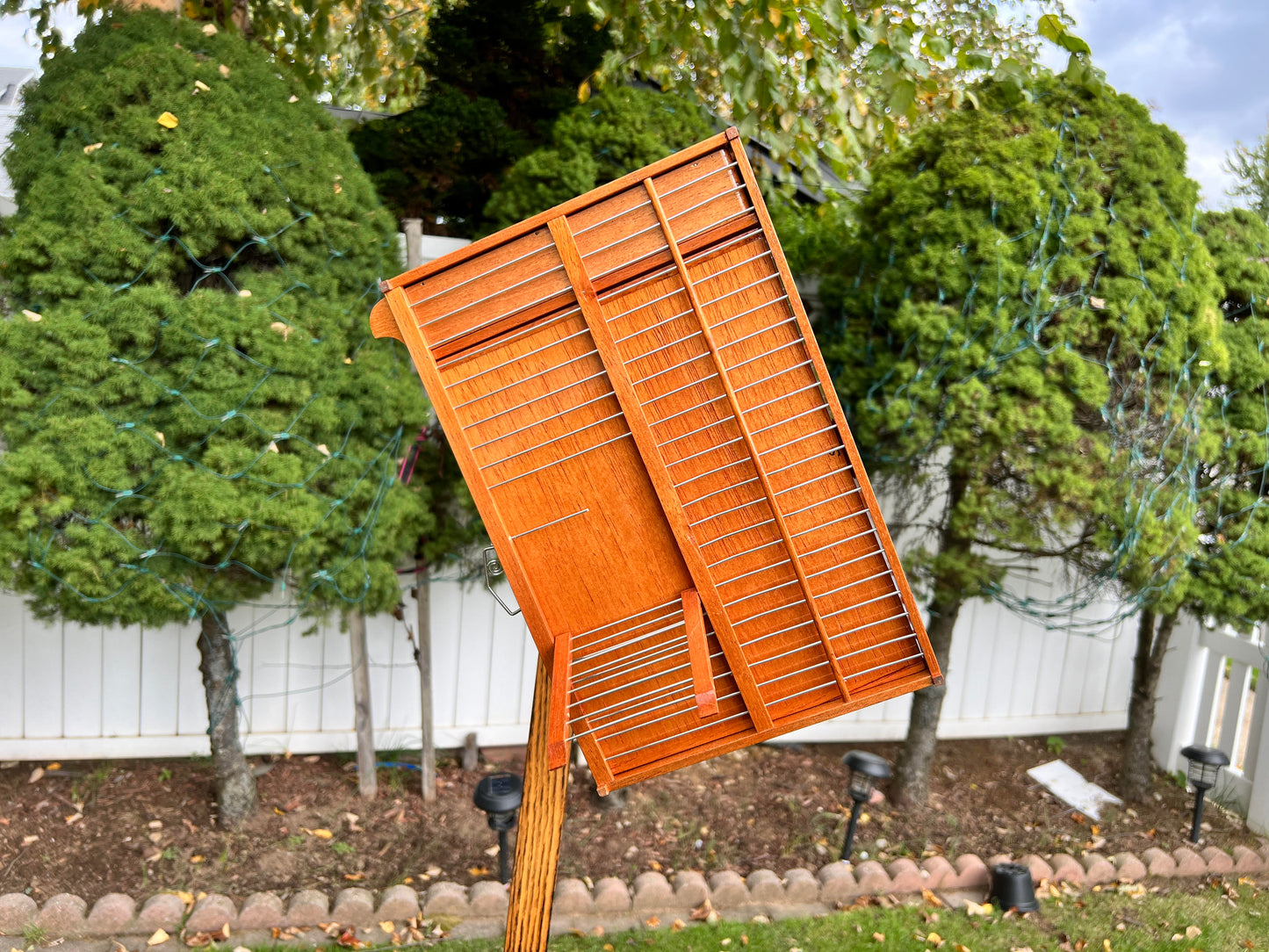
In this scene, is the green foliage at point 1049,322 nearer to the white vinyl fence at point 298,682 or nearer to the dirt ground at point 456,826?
the dirt ground at point 456,826

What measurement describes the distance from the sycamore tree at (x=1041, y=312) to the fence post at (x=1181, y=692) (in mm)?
1791

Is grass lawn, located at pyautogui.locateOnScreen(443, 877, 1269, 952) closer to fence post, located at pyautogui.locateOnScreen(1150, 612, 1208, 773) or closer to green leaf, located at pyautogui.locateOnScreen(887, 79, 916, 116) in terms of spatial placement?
fence post, located at pyautogui.locateOnScreen(1150, 612, 1208, 773)

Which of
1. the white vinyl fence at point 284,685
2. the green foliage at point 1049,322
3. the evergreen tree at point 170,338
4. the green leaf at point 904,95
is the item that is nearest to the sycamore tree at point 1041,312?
the green foliage at point 1049,322

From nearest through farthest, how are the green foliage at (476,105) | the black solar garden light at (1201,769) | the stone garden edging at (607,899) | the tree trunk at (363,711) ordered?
the stone garden edging at (607,899) → the tree trunk at (363,711) → the black solar garden light at (1201,769) → the green foliage at (476,105)

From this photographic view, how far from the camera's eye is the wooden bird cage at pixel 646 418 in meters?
1.33

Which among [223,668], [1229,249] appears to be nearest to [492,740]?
[223,668]

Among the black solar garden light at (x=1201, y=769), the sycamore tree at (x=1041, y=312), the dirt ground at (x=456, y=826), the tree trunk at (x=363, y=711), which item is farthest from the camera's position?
the black solar garden light at (x=1201, y=769)

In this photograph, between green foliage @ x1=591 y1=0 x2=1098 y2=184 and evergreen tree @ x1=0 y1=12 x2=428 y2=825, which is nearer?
evergreen tree @ x1=0 y1=12 x2=428 y2=825

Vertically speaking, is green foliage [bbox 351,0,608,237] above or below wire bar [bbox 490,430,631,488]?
above

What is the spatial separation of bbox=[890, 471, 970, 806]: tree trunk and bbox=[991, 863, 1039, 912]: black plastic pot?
62 cm

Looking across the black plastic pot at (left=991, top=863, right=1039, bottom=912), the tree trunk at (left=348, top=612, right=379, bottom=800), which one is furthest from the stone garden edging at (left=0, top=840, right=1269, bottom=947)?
the tree trunk at (left=348, top=612, right=379, bottom=800)

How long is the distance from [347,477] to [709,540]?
1958 mm

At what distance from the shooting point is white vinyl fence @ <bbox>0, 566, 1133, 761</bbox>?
4.08 m

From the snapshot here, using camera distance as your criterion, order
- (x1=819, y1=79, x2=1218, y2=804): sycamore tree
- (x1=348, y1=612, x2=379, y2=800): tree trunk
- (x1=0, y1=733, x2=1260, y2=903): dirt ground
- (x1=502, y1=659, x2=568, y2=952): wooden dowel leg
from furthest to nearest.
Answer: (x1=348, y1=612, x2=379, y2=800): tree trunk, (x1=0, y1=733, x2=1260, y2=903): dirt ground, (x1=819, y1=79, x2=1218, y2=804): sycamore tree, (x1=502, y1=659, x2=568, y2=952): wooden dowel leg
